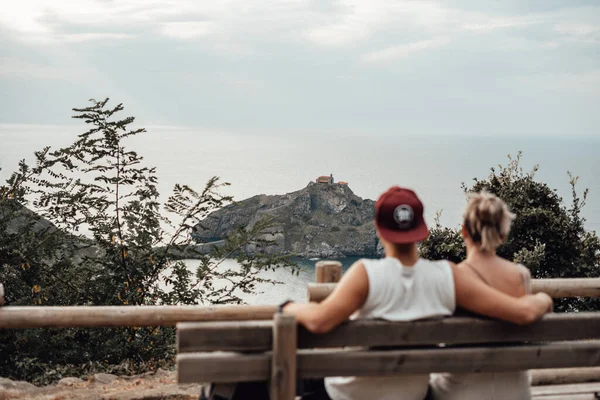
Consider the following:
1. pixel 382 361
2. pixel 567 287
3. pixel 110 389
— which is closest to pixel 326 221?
pixel 110 389

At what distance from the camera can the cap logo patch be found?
9.50 feet

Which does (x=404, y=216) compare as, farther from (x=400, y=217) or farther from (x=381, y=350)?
(x=381, y=350)

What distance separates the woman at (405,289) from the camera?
9.07 feet

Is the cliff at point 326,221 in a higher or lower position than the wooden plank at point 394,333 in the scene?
higher

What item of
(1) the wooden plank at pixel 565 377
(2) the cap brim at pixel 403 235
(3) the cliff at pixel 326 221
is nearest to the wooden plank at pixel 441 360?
(2) the cap brim at pixel 403 235

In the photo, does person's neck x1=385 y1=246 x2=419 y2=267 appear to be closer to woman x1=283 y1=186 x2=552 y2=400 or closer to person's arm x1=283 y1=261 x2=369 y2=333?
woman x1=283 y1=186 x2=552 y2=400

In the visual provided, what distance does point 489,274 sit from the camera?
3061 millimetres

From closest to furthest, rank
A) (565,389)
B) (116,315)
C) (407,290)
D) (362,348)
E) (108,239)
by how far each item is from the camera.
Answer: (407,290)
(362,348)
(565,389)
(116,315)
(108,239)

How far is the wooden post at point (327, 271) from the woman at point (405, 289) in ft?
4.74

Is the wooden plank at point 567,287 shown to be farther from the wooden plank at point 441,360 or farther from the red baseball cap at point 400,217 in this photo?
the red baseball cap at point 400,217

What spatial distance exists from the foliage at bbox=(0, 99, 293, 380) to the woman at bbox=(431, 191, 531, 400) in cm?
616

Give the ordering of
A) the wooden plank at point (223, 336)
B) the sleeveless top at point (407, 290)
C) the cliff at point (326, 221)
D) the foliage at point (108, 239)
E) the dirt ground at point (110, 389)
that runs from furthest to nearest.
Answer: the cliff at point (326, 221)
the foliage at point (108, 239)
the dirt ground at point (110, 389)
the sleeveless top at point (407, 290)
the wooden plank at point (223, 336)

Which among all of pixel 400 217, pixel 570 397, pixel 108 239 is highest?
pixel 400 217

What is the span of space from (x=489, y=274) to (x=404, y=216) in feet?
1.75
